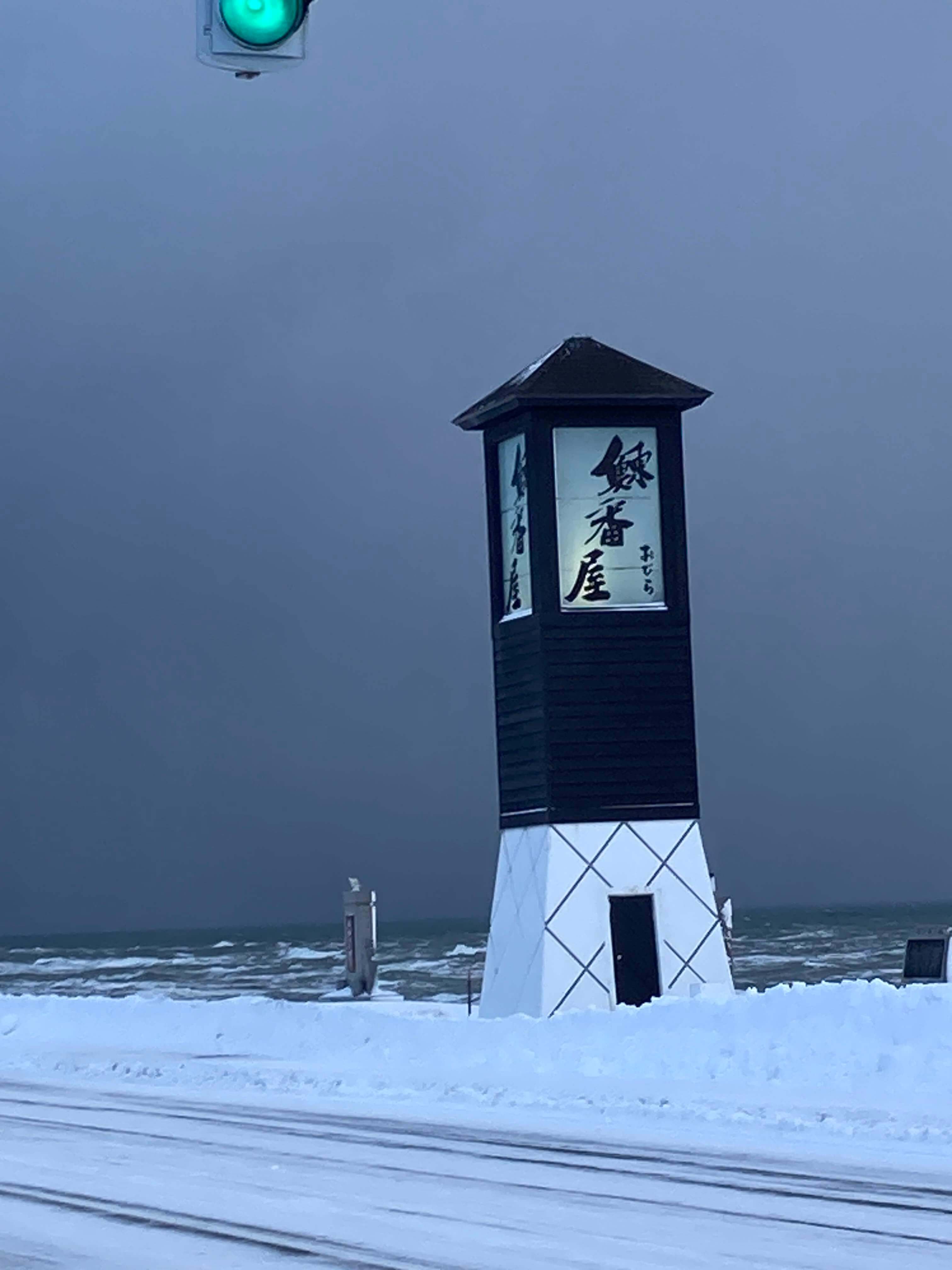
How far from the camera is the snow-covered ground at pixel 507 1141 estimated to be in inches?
387

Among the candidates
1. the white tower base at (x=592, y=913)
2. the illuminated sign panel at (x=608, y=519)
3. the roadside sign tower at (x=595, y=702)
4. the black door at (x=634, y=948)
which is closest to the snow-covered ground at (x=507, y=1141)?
the white tower base at (x=592, y=913)

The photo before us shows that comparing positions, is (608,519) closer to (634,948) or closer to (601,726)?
(601,726)

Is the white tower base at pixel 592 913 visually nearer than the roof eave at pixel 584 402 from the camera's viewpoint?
Yes

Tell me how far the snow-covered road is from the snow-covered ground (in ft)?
0.11

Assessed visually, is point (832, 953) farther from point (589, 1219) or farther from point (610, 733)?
point (589, 1219)

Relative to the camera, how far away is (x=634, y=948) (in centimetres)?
2561

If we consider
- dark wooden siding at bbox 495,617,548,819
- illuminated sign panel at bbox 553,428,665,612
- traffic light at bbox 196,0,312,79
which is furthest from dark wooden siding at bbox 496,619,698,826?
traffic light at bbox 196,0,312,79

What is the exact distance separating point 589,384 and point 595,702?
4.45m

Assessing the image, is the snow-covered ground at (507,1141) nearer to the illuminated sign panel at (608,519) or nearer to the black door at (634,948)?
the black door at (634,948)

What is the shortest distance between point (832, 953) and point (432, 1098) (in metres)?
74.8

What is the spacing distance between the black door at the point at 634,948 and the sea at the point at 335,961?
474 inches

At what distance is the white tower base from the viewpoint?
25188 millimetres

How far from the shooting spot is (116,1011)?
29969 mm

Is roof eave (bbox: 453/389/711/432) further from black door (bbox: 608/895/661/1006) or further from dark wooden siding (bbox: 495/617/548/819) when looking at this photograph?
black door (bbox: 608/895/661/1006)
